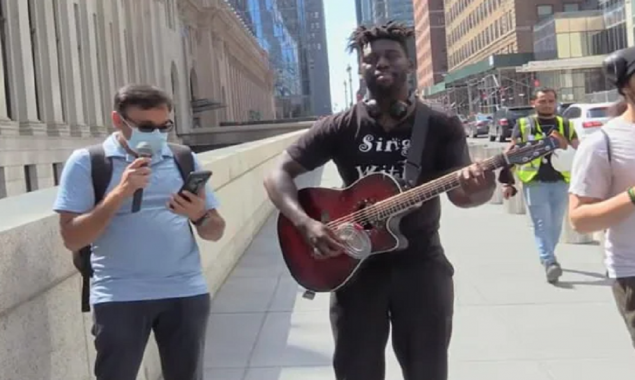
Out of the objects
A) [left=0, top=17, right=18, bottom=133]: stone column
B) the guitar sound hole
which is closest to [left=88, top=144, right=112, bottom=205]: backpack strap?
the guitar sound hole

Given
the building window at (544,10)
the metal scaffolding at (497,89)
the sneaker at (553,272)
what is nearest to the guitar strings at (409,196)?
the sneaker at (553,272)

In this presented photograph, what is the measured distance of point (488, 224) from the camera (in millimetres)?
12422

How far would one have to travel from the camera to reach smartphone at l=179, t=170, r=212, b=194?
10.4ft

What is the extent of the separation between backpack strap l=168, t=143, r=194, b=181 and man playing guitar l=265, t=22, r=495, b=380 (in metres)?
0.42

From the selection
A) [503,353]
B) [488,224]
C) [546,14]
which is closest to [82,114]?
[488,224]

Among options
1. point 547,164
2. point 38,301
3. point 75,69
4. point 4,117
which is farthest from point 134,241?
point 75,69

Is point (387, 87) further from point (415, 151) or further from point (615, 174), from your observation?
point (615, 174)

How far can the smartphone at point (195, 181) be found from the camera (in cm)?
318

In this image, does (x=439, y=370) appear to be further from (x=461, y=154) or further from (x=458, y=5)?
(x=458, y=5)

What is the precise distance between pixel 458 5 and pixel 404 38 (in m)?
134

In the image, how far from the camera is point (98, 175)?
3186mm

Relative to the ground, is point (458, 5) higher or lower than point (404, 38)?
higher

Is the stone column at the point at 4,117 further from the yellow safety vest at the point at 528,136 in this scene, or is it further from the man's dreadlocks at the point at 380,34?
the man's dreadlocks at the point at 380,34

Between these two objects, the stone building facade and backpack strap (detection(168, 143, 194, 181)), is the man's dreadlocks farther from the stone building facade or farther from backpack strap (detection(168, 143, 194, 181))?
the stone building facade
